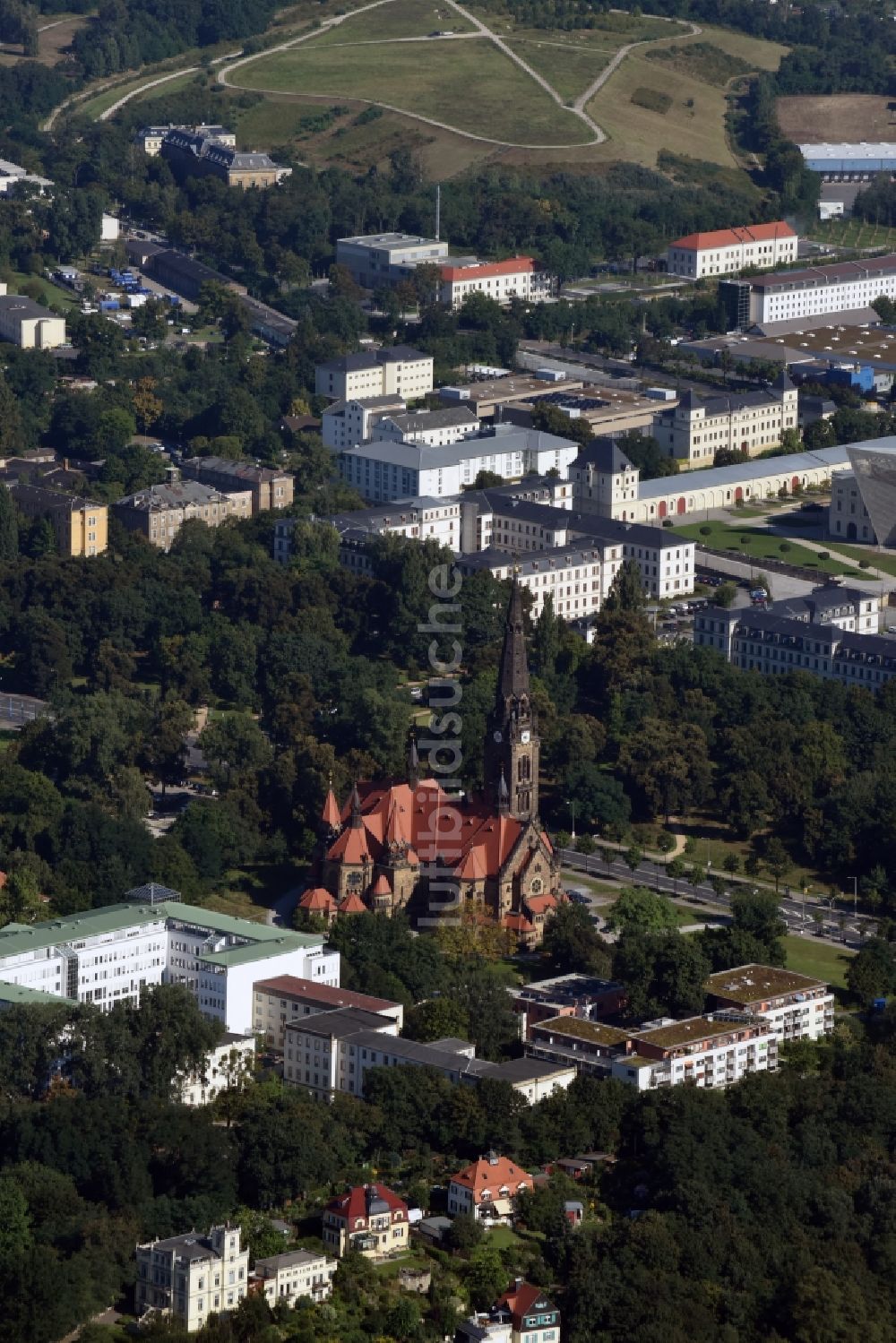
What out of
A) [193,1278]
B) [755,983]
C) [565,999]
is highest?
[193,1278]

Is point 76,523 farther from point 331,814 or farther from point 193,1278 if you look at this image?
point 193,1278

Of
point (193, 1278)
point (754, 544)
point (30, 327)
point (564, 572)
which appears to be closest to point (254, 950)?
point (193, 1278)

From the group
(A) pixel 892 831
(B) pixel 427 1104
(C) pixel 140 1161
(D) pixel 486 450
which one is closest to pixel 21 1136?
(C) pixel 140 1161

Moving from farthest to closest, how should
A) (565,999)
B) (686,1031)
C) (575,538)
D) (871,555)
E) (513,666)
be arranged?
(871,555) → (575,538) → (513,666) → (565,999) → (686,1031)

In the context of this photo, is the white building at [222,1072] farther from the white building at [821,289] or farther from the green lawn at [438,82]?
the green lawn at [438,82]

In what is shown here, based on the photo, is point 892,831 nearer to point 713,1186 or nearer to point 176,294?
point 713,1186

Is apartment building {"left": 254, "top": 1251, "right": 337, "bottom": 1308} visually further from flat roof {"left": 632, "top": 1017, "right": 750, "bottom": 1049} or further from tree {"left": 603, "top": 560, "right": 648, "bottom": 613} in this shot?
tree {"left": 603, "top": 560, "right": 648, "bottom": 613}
